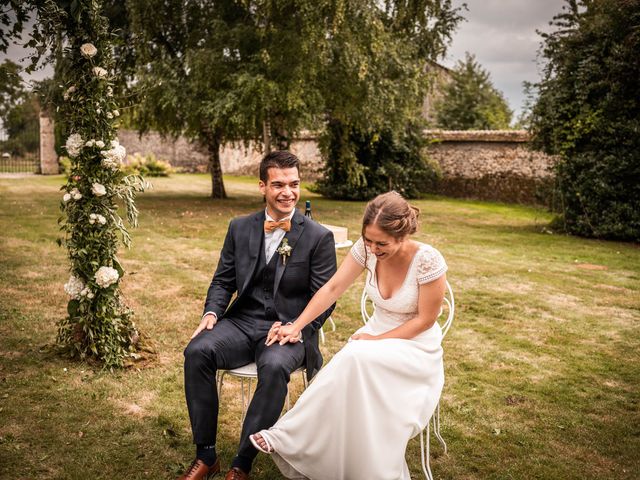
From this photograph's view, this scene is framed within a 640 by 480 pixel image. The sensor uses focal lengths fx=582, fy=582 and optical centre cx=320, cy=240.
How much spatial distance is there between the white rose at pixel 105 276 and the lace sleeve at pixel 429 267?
249cm

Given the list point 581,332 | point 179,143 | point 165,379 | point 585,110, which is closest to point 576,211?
point 585,110

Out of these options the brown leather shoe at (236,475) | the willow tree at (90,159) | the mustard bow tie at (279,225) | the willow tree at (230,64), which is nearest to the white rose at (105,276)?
the willow tree at (90,159)

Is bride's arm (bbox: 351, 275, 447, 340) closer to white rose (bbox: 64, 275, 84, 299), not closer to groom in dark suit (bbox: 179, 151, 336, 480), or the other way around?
groom in dark suit (bbox: 179, 151, 336, 480)

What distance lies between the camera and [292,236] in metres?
3.50

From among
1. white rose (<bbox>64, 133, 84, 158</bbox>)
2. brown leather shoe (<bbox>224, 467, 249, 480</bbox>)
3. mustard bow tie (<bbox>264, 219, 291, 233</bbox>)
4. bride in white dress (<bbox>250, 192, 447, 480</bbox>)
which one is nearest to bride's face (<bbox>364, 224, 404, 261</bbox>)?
bride in white dress (<bbox>250, 192, 447, 480</bbox>)

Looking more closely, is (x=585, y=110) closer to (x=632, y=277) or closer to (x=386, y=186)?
(x=632, y=277)

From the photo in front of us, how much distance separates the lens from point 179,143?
33.0 meters

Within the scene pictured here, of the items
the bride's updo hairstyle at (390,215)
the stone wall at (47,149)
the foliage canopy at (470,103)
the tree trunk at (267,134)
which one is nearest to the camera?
the bride's updo hairstyle at (390,215)

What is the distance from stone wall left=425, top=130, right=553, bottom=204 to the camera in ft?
63.7

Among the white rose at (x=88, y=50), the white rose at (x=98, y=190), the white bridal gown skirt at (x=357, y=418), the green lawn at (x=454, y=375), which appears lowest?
the green lawn at (x=454, y=375)

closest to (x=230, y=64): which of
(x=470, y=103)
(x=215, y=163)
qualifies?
(x=215, y=163)

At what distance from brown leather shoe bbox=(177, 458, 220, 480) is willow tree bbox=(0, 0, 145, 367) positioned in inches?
69.4

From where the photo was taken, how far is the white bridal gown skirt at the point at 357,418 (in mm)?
2732

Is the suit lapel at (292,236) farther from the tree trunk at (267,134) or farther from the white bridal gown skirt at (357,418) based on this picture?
the tree trunk at (267,134)
